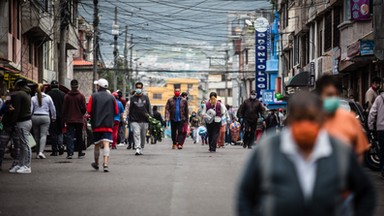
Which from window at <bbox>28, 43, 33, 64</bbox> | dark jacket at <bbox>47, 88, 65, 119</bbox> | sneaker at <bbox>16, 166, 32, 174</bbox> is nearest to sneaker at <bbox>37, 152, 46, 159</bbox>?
dark jacket at <bbox>47, 88, 65, 119</bbox>

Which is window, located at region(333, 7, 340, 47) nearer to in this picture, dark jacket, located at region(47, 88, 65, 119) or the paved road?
dark jacket, located at region(47, 88, 65, 119)

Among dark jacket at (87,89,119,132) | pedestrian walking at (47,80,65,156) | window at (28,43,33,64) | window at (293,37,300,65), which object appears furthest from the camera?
window at (293,37,300,65)

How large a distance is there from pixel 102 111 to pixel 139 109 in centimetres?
625

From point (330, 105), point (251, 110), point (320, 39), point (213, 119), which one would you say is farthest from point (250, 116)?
Answer: point (330, 105)

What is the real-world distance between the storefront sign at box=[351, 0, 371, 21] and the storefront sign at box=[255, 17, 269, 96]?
31485 mm

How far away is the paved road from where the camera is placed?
39.8 ft

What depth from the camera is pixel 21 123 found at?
17531 mm

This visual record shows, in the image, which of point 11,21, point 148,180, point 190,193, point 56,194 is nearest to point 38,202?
point 56,194

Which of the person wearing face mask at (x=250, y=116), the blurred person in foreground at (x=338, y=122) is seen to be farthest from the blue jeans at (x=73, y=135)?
the blurred person in foreground at (x=338, y=122)

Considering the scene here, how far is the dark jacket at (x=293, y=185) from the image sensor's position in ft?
17.5

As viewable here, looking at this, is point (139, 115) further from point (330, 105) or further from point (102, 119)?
point (330, 105)

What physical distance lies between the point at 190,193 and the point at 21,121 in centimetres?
489

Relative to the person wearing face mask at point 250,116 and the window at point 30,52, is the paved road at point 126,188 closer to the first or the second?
the person wearing face mask at point 250,116

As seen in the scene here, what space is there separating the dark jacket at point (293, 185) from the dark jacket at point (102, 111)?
1245 centimetres
